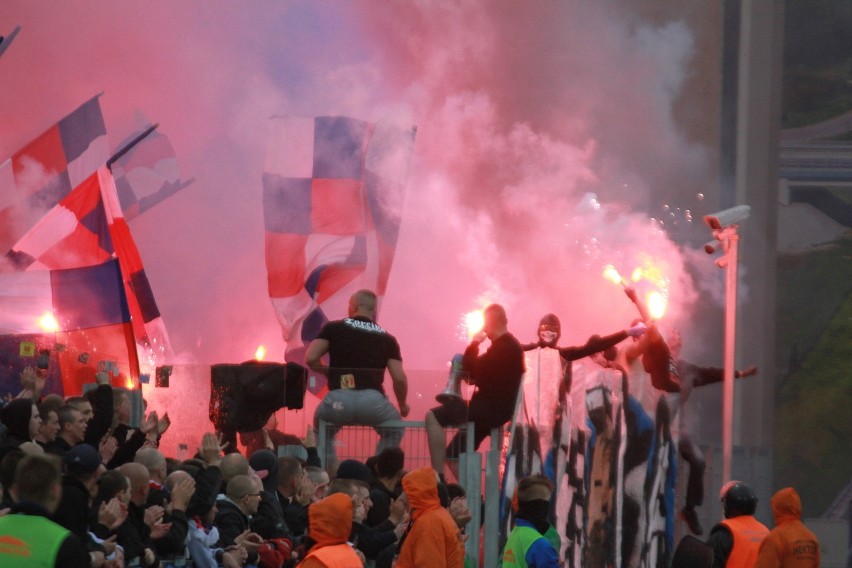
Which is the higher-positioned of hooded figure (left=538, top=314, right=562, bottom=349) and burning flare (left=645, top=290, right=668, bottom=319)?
burning flare (left=645, top=290, right=668, bottom=319)

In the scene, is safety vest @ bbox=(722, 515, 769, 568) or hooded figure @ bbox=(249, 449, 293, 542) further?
safety vest @ bbox=(722, 515, 769, 568)

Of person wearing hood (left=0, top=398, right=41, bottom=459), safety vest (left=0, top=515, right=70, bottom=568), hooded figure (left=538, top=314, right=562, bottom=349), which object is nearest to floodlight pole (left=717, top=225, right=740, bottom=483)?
hooded figure (left=538, top=314, right=562, bottom=349)

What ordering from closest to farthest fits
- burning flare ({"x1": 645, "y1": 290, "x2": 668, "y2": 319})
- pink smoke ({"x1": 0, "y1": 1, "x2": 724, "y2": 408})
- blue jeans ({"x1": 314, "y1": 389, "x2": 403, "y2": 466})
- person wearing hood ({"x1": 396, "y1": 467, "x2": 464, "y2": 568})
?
person wearing hood ({"x1": 396, "y1": 467, "x2": 464, "y2": 568}) → blue jeans ({"x1": 314, "y1": 389, "x2": 403, "y2": 466}) → burning flare ({"x1": 645, "y1": 290, "x2": 668, "y2": 319}) → pink smoke ({"x1": 0, "y1": 1, "x2": 724, "y2": 408})

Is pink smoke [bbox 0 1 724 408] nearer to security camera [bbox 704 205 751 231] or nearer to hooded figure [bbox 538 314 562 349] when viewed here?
security camera [bbox 704 205 751 231]

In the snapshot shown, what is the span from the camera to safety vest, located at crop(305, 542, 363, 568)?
5.57m

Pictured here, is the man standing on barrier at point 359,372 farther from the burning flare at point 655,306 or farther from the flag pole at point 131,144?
the flag pole at point 131,144

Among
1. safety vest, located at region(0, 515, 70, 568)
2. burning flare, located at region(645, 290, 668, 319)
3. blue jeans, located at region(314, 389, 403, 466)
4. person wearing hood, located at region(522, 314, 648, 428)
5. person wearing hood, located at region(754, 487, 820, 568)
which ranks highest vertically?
burning flare, located at region(645, 290, 668, 319)

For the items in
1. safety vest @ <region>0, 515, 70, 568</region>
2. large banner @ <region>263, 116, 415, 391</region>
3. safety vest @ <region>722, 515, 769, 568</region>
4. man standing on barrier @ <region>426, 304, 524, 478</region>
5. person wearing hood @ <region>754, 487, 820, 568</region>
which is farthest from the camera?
large banner @ <region>263, 116, 415, 391</region>

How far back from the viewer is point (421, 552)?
654 cm

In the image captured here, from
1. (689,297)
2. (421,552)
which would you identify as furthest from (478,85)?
(421,552)

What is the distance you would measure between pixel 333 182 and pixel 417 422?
5614 millimetres

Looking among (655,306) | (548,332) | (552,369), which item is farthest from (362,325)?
(655,306)

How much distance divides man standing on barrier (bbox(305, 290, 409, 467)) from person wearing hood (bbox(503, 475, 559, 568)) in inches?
98.9

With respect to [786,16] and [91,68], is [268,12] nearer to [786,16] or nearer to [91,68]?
[91,68]
